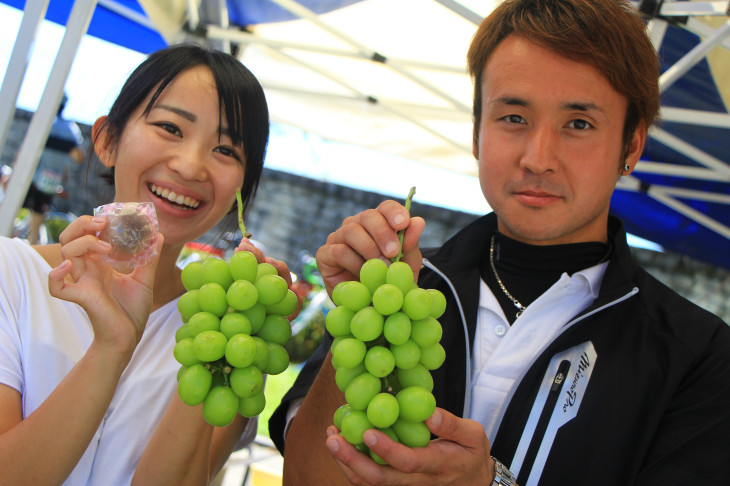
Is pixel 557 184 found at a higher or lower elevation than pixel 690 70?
lower

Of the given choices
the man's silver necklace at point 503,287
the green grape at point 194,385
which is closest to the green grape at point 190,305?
the green grape at point 194,385

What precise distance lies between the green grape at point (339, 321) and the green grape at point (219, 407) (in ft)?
0.75

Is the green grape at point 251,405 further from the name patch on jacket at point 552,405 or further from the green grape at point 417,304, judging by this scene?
the name patch on jacket at point 552,405

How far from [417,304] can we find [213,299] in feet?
1.28

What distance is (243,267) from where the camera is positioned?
1058 mm

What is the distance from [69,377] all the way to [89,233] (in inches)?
12.4

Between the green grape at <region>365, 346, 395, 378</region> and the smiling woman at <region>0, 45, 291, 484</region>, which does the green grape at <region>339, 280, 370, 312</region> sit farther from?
the smiling woman at <region>0, 45, 291, 484</region>

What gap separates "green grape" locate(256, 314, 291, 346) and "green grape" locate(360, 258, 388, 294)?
219mm

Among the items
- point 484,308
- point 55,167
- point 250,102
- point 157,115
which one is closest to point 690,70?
point 484,308

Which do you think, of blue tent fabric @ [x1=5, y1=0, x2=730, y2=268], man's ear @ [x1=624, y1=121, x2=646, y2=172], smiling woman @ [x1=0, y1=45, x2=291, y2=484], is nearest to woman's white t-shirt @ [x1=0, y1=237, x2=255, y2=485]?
smiling woman @ [x1=0, y1=45, x2=291, y2=484]

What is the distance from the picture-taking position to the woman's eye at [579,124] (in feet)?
4.80

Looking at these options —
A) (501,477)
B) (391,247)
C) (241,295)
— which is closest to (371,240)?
(391,247)

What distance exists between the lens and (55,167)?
655cm

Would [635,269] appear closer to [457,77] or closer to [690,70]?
[690,70]
